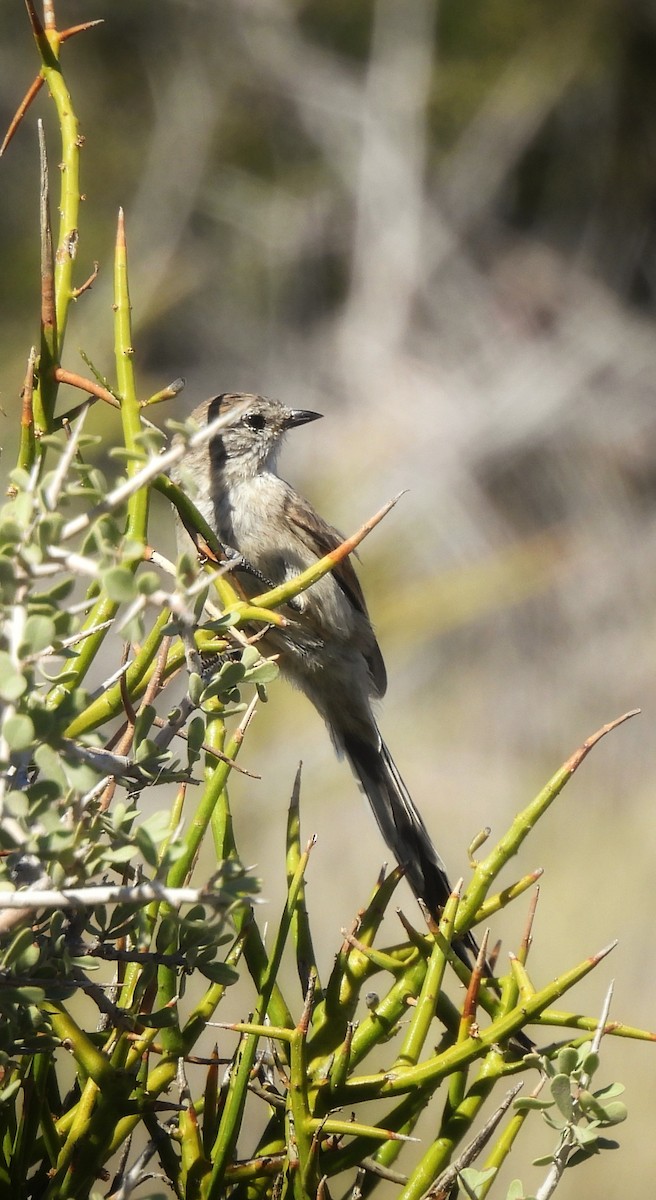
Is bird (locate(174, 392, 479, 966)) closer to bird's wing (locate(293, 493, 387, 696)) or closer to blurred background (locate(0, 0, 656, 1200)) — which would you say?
bird's wing (locate(293, 493, 387, 696))

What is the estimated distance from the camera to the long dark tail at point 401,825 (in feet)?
7.05

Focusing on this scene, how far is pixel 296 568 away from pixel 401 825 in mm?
845

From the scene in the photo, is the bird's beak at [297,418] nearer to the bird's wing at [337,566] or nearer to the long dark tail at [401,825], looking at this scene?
the bird's wing at [337,566]

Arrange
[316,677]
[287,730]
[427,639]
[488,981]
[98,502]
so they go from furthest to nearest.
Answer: [427,639] < [287,730] < [316,677] < [488,981] < [98,502]

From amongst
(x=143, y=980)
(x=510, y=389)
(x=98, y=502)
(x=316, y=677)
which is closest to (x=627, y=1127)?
(x=316, y=677)

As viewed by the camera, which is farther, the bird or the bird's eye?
the bird's eye

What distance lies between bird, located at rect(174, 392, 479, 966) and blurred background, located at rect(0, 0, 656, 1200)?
6.40ft

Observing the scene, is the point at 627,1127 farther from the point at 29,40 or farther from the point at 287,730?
the point at 29,40

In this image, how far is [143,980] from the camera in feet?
3.57

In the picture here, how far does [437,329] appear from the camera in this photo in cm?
646

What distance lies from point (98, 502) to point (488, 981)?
2.50ft

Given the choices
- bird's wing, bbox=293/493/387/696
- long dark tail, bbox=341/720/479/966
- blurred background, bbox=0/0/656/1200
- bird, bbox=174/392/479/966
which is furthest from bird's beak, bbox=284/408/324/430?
blurred background, bbox=0/0/656/1200

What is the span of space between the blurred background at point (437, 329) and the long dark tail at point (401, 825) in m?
2.44

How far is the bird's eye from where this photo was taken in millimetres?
3266
